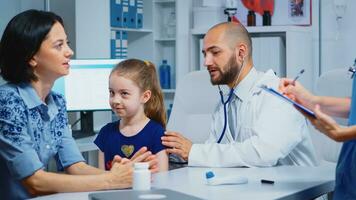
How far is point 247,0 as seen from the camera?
17.7 feet

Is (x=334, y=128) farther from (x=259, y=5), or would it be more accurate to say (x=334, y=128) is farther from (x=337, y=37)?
(x=259, y=5)

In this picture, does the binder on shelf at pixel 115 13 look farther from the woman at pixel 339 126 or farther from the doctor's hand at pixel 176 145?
the woman at pixel 339 126

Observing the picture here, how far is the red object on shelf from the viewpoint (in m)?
5.30

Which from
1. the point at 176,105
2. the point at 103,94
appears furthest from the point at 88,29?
the point at 176,105

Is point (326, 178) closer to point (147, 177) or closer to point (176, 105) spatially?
point (147, 177)

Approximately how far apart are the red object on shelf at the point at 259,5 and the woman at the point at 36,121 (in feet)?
10.9

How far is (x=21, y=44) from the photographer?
2127 millimetres

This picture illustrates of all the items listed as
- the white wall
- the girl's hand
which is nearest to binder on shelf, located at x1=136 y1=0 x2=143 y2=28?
the white wall

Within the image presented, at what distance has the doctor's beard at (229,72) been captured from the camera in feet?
8.98

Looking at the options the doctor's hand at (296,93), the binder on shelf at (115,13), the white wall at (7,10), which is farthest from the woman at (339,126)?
the binder on shelf at (115,13)

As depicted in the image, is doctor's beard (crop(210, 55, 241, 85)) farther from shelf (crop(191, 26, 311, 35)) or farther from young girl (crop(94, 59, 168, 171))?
shelf (crop(191, 26, 311, 35))

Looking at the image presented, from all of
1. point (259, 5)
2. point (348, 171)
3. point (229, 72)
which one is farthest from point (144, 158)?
point (259, 5)

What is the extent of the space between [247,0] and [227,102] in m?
2.94

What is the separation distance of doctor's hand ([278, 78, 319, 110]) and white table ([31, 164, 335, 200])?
0.85ft
